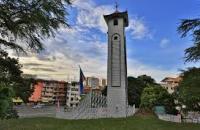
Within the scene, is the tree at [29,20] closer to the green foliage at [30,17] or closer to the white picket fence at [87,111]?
the green foliage at [30,17]

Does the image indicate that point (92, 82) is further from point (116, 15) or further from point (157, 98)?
point (116, 15)

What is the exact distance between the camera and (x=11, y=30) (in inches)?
441

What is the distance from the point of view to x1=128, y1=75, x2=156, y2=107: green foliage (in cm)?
6456

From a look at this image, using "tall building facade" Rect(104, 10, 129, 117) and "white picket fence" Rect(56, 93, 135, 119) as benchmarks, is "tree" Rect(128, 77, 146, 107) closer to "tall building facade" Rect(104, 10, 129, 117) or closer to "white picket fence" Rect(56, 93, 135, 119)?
"tall building facade" Rect(104, 10, 129, 117)

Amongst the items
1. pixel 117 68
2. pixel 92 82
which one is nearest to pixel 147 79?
pixel 117 68

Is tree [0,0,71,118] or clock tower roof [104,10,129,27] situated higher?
clock tower roof [104,10,129,27]

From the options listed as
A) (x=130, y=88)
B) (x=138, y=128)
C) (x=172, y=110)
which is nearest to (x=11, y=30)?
(x=138, y=128)

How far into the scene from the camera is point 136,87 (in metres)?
67.5

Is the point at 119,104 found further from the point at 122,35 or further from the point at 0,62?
the point at 0,62

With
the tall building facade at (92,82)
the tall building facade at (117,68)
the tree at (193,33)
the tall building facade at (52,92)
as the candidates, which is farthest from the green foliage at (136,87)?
the tall building facade at (52,92)

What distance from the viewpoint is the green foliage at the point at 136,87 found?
64562 mm

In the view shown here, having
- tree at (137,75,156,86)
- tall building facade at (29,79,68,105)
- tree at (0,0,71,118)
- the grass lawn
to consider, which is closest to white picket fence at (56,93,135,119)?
the grass lawn

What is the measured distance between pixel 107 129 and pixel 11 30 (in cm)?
498

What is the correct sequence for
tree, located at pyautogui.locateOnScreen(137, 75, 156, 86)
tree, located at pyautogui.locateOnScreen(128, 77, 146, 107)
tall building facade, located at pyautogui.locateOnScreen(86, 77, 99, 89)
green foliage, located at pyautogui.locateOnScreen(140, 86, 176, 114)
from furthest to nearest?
tall building facade, located at pyautogui.locateOnScreen(86, 77, 99, 89), tree, located at pyautogui.locateOnScreen(137, 75, 156, 86), tree, located at pyautogui.locateOnScreen(128, 77, 146, 107), green foliage, located at pyautogui.locateOnScreen(140, 86, 176, 114)
